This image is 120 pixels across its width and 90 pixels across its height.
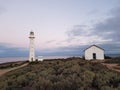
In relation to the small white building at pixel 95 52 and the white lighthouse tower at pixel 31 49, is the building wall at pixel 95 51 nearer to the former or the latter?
the small white building at pixel 95 52

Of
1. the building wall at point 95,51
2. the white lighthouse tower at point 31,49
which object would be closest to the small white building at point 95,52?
the building wall at point 95,51

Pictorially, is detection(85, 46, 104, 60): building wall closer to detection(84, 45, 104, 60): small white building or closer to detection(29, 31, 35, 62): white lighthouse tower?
detection(84, 45, 104, 60): small white building

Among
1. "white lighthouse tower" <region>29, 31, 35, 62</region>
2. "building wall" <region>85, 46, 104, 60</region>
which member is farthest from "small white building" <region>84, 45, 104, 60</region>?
"white lighthouse tower" <region>29, 31, 35, 62</region>

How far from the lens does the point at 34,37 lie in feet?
120

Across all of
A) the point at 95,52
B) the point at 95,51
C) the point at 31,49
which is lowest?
the point at 95,52

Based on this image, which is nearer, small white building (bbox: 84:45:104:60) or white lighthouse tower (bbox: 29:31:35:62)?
small white building (bbox: 84:45:104:60)

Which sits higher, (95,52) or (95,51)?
(95,51)

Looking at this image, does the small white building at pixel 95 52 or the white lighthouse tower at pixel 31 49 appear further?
the white lighthouse tower at pixel 31 49

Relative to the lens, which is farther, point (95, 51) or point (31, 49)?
point (31, 49)

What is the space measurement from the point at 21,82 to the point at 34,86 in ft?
4.25

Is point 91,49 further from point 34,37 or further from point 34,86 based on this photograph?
point 34,86

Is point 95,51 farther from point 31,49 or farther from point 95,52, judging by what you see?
point 31,49

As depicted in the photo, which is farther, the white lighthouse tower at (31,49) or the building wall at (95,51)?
the white lighthouse tower at (31,49)

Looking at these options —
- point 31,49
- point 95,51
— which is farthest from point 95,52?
point 31,49
